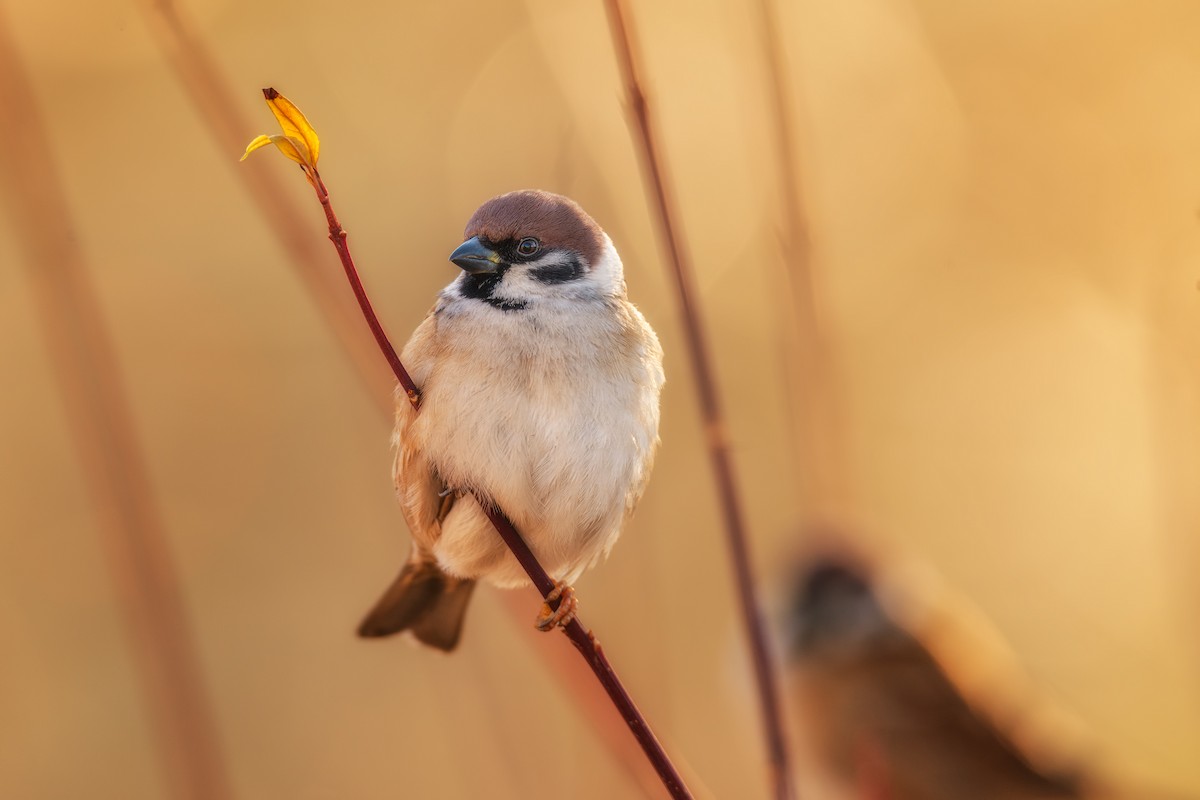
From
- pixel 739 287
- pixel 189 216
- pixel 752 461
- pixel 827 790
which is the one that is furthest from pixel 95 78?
pixel 827 790

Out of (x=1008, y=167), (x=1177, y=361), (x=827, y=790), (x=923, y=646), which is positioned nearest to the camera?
(x=1177, y=361)

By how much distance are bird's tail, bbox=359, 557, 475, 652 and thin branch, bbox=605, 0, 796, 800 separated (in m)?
1.26

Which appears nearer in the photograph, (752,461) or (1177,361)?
(1177,361)

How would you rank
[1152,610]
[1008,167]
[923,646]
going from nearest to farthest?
[923,646] → [1008,167] → [1152,610]

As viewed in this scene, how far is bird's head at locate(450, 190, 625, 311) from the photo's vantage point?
2.33 metres

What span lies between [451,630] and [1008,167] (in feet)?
11.4

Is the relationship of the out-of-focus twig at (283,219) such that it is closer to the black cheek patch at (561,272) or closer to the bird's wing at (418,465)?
the bird's wing at (418,465)

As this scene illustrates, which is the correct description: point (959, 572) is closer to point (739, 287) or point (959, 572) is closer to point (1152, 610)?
point (1152, 610)

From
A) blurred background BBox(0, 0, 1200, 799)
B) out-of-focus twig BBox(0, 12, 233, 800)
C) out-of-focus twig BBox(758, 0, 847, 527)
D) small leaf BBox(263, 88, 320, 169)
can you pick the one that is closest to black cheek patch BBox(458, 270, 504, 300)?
out-of-focus twig BBox(758, 0, 847, 527)

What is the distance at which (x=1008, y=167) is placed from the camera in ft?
16.1

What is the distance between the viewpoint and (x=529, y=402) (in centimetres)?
223

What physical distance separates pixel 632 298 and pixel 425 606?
221cm

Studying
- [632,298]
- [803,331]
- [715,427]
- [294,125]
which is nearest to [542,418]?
[803,331]

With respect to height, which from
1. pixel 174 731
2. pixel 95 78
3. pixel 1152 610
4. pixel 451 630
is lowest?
pixel 1152 610
